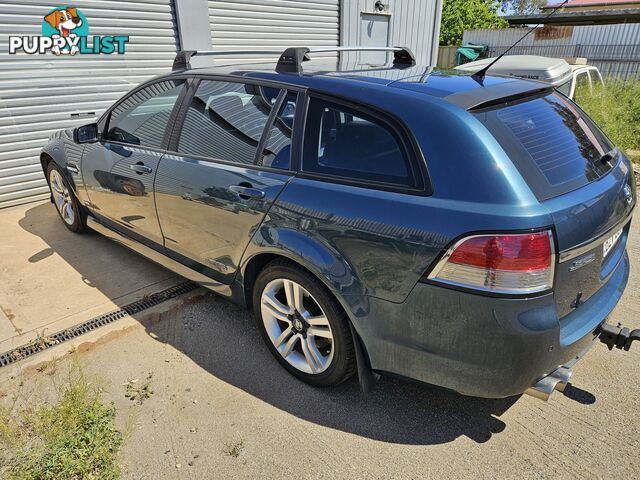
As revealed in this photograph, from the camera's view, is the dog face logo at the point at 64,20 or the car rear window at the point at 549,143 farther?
the dog face logo at the point at 64,20

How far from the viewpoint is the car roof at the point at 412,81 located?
2.20m

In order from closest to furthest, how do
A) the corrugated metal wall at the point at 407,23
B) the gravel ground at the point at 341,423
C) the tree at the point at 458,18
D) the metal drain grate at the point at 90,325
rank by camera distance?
the gravel ground at the point at 341,423
the metal drain grate at the point at 90,325
the corrugated metal wall at the point at 407,23
the tree at the point at 458,18

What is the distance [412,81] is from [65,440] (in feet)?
7.95

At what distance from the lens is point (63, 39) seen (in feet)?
19.2

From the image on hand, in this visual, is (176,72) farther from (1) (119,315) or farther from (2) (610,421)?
(2) (610,421)

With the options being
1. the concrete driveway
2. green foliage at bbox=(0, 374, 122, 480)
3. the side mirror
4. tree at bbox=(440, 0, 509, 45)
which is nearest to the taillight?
green foliage at bbox=(0, 374, 122, 480)

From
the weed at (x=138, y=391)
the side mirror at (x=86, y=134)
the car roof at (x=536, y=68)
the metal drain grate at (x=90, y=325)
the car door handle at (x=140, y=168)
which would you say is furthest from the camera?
the car roof at (x=536, y=68)

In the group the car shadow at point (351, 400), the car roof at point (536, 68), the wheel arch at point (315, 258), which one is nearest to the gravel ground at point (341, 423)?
the car shadow at point (351, 400)

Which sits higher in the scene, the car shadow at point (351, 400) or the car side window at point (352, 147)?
the car side window at point (352, 147)

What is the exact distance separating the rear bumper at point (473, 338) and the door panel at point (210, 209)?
88cm

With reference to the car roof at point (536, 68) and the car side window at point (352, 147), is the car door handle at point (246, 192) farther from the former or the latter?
the car roof at point (536, 68)

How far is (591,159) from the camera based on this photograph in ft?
7.70

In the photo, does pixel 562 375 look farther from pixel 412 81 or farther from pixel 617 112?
pixel 617 112

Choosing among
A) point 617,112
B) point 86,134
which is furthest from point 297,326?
point 617,112
